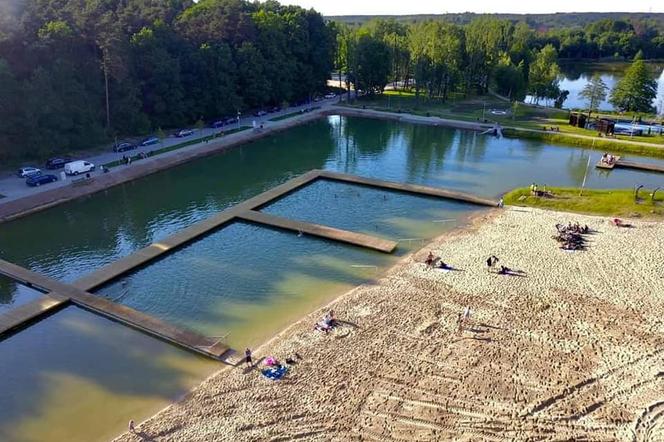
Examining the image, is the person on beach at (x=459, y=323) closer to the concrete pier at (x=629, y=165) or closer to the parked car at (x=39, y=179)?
the concrete pier at (x=629, y=165)

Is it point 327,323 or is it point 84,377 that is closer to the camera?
point 84,377

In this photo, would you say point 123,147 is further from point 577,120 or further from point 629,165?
point 577,120

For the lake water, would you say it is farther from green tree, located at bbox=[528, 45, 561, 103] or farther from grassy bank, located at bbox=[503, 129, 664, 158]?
grassy bank, located at bbox=[503, 129, 664, 158]

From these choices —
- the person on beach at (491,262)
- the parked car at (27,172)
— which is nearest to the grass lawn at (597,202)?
the person on beach at (491,262)

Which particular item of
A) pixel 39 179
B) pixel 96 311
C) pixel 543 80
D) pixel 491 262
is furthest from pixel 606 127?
pixel 39 179

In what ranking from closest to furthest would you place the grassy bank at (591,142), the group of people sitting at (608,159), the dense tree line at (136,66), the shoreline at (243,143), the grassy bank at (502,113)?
the shoreline at (243,143)
the dense tree line at (136,66)
the group of people sitting at (608,159)
the grassy bank at (591,142)
the grassy bank at (502,113)

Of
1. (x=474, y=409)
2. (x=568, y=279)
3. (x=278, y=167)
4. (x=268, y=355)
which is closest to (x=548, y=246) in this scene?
(x=568, y=279)
